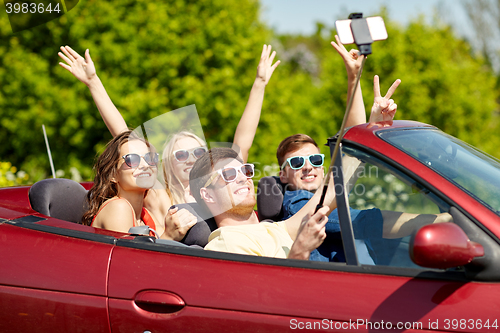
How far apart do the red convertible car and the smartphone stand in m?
0.43

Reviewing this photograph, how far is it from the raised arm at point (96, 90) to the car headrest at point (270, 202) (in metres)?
1.16

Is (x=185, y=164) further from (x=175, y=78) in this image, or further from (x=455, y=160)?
→ (x=175, y=78)

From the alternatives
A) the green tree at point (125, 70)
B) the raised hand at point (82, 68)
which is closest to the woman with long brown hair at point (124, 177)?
the raised hand at point (82, 68)

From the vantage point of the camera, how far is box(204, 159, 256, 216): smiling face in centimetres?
250


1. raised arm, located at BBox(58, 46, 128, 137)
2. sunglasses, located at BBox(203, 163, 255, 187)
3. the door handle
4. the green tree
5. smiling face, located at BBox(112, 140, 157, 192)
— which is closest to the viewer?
the door handle

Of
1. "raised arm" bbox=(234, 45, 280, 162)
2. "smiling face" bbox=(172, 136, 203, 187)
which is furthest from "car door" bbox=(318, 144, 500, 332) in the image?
"raised arm" bbox=(234, 45, 280, 162)

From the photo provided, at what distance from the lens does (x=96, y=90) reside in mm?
3381

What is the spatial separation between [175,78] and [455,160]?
675 centimetres

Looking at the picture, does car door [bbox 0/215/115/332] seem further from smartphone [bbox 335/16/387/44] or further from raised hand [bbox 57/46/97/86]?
raised hand [bbox 57/46/97/86]

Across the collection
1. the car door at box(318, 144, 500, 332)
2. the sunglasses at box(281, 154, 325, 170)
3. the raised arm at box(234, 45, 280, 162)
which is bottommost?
the car door at box(318, 144, 500, 332)

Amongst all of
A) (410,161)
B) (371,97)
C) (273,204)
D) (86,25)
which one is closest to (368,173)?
(410,161)

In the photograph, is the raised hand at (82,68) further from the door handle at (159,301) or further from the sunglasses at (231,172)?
the door handle at (159,301)

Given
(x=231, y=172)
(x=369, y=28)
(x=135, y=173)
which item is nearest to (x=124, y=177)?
(x=135, y=173)

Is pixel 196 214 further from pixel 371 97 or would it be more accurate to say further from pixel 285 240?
pixel 371 97
